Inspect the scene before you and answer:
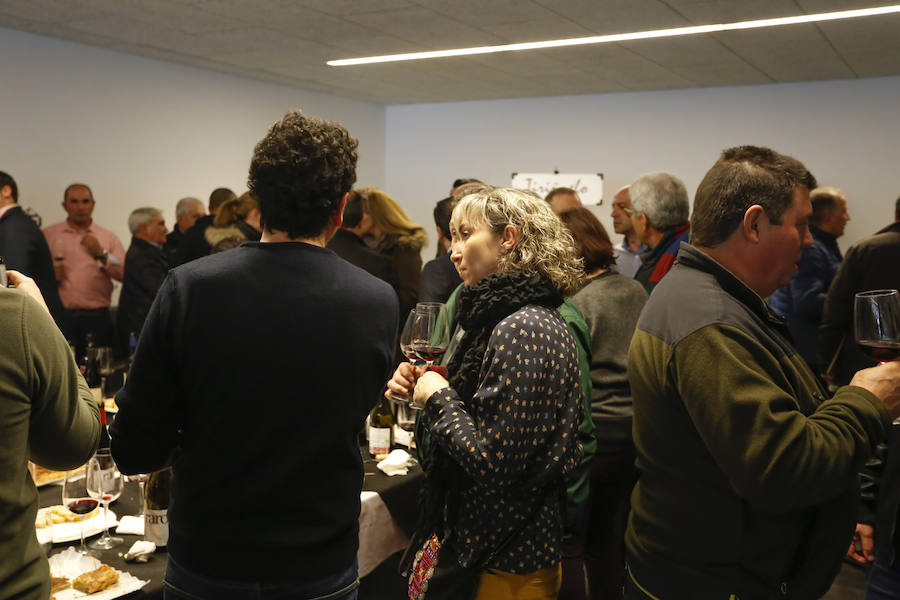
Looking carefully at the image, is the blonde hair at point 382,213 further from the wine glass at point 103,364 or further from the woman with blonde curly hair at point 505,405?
the woman with blonde curly hair at point 505,405

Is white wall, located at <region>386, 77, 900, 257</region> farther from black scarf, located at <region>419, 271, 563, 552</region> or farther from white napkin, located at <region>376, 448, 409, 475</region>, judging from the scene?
black scarf, located at <region>419, 271, 563, 552</region>

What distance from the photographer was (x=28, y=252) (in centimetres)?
423

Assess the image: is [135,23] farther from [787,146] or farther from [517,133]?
[787,146]

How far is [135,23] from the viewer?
17.0 feet

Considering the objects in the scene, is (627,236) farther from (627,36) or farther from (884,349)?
(884,349)

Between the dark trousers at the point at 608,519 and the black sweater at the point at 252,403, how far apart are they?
145 centimetres


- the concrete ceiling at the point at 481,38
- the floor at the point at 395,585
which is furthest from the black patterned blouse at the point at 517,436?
the concrete ceiling at the point at 481,38

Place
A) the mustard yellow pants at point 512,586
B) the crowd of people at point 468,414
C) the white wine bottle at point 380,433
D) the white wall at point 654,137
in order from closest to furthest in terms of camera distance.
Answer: the crowd of people at point 468,414 < the mustard yellow pants at point 512,586 < the white wine bottle at point 380,433 < the white wall at point 654,137

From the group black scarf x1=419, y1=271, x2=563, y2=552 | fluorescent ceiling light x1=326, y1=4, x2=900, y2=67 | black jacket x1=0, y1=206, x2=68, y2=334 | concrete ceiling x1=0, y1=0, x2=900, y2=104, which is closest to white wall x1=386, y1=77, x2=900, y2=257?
concrete ceiling x1=0, y1=0, x2=900, y2=104

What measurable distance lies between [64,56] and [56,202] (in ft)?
3.96

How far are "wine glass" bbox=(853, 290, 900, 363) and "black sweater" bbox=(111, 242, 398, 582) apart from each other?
930 mm

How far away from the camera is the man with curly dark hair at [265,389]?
1.21 meters

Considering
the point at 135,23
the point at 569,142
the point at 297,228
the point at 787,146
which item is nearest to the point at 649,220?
the point at 297,228

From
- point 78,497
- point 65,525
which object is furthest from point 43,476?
point 78,497
